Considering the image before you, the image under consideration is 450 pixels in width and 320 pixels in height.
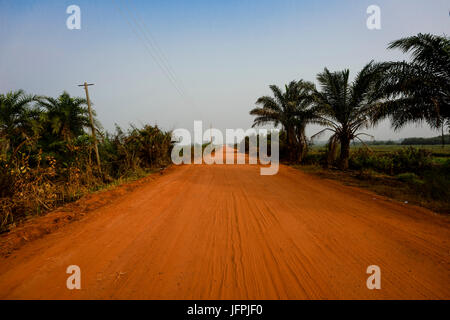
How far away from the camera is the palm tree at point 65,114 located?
33.3 ft

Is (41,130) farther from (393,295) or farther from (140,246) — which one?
(393,295)

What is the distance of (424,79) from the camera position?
694cm

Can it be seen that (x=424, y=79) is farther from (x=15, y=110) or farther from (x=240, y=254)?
(x=15, y=110)

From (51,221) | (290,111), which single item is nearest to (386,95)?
(290,111)

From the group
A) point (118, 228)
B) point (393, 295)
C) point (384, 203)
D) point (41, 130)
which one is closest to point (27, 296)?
point (118, 228)

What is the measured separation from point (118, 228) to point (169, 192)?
2.53 meters

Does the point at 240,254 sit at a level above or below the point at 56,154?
below

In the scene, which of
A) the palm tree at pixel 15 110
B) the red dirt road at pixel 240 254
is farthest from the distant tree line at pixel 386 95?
the palm tree at pixel 15 110

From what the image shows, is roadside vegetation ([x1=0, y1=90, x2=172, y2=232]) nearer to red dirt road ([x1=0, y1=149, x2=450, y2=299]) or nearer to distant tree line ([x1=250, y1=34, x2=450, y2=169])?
red dirt road ([x1=0, y1=149, x2=450, y2=299])

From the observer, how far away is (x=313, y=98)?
11266mm

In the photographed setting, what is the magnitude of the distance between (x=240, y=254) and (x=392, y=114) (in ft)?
32.2

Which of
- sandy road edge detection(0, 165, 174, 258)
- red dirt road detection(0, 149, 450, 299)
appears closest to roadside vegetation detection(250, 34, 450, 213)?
red dirt road detection(0, 149, 450, 299)

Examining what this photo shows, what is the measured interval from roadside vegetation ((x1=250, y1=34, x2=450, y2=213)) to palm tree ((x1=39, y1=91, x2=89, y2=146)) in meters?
13.2
